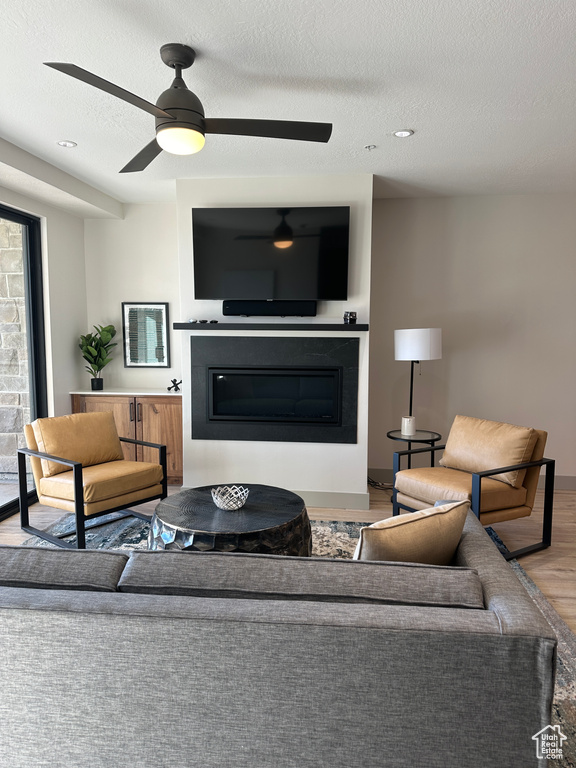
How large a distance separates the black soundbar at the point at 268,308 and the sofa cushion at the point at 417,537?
2644mm

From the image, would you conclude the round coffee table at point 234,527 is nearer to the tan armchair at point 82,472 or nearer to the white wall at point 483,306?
the tan armchair at point 82,472

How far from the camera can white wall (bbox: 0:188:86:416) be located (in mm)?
4387

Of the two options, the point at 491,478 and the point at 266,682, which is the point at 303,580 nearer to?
the point at 266,682

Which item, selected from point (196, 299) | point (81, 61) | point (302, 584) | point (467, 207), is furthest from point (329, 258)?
point (302, 584)

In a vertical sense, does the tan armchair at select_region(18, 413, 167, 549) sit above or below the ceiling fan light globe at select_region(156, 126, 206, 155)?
below

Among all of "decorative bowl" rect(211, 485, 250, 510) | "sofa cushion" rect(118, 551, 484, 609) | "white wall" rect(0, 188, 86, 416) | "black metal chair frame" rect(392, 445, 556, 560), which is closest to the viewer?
"sofa cushion" rect(118, 551, 484, 609)

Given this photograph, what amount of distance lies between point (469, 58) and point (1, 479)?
432 centimetres

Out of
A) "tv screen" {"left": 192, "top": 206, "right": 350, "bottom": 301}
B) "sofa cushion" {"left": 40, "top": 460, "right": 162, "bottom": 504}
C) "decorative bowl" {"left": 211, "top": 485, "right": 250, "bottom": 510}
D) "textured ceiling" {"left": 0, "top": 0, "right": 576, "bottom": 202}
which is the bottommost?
"sofa cushion" {"left": 40, "top": 460, "right": 162, "bottom": 504}

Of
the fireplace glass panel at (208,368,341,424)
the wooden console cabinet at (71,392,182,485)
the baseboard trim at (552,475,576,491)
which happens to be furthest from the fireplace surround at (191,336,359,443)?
the baseboard trim at (552,475,576,491)

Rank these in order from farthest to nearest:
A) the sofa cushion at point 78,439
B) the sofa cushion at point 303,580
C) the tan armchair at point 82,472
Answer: the sofa cushion at point 78,439 < the tan armchair at point 82,472 < the sofa cushion at point 303,580

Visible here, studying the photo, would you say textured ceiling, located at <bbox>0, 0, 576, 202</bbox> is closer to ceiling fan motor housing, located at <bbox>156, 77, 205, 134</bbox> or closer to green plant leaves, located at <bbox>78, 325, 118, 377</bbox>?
ceiling fan motor housing, located at <bbox>156, 77, 205, 134</bbox>

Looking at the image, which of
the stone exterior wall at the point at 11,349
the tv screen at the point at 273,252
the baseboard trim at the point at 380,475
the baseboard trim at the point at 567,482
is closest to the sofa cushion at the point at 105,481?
the stone exterior wall at the point at 11,349

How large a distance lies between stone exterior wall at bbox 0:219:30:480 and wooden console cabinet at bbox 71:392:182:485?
1.88 ft

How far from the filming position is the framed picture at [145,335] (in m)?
5.05
